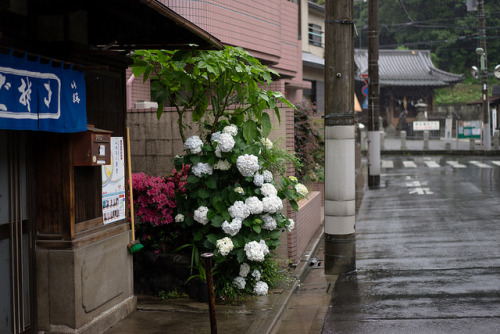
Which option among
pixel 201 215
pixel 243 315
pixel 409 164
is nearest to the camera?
pixel 243 315

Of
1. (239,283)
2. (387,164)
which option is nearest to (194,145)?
(239,283)

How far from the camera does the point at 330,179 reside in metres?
10.6

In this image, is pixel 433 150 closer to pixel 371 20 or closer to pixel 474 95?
pixel 371 20

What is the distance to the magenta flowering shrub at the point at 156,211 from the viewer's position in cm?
857

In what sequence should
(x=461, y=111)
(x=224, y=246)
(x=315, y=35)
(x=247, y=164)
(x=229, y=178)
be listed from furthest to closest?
1. (x=461, y=111)
2. (x=315, y=35)
3. (x=229, y=178)
4. (x=247, y=164)
5. (x=224, y=246)

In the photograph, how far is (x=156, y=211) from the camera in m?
8.65

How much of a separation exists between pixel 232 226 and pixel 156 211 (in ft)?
3.95

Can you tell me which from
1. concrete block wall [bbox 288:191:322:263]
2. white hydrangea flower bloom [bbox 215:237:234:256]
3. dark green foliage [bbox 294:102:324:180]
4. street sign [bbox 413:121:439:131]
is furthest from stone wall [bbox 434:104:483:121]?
white hydrangea flower bloom [bbox 215:237:234:256]

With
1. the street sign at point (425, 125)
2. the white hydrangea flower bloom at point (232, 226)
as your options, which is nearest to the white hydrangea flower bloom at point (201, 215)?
the white hydrangea flower bloom at point (232, 226)

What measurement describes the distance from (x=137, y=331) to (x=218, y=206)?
6.66 feet

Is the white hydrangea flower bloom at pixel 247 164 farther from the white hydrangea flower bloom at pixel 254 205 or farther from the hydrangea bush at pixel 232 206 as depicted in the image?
the white hydrangea flower bloom at pixel 254 205

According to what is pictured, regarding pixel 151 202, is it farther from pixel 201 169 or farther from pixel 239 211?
pixel 239 211

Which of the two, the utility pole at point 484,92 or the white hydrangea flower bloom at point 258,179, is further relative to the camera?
the utility pole at point 484,92

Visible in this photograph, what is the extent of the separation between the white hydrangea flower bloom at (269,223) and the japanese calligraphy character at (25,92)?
3773 millimetres
